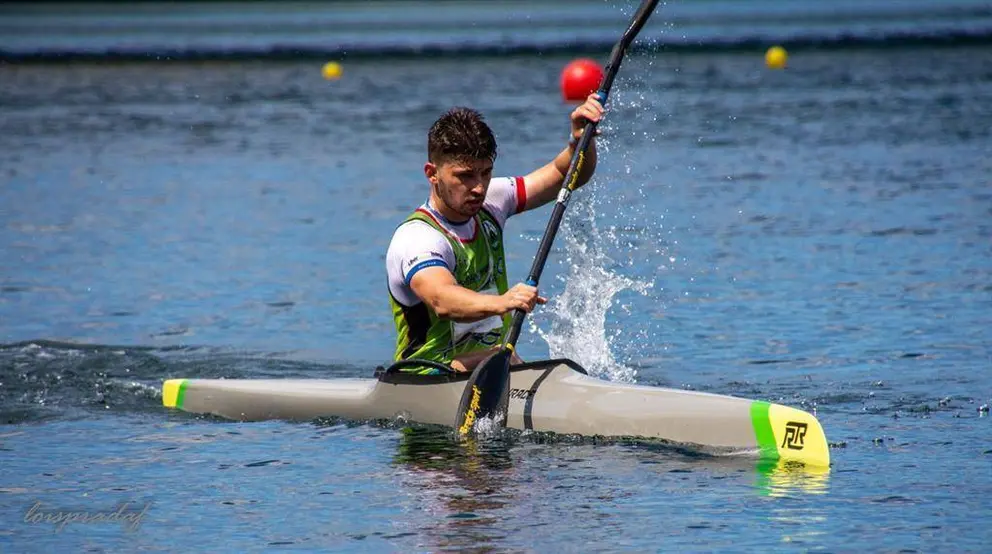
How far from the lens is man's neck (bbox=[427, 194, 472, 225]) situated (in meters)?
8.40

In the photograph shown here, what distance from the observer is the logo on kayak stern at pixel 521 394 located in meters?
8.49

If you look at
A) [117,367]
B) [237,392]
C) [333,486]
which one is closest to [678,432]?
[333,486]

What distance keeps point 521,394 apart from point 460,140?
1380 millimetres

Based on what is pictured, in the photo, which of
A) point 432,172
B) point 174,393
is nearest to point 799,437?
point 432,172

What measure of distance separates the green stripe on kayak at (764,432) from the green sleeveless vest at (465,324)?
164 cm

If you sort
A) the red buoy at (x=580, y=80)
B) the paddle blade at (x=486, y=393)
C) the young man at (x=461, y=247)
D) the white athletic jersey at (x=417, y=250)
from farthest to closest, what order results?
the red buoy at (x=580, y=80) < the paddle blade at (x=486, y=393) < the white athletic jersey at (x=417, y=250) < the young man at (x=461, y=247)

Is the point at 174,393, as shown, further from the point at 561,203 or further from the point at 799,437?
the point at 799,437

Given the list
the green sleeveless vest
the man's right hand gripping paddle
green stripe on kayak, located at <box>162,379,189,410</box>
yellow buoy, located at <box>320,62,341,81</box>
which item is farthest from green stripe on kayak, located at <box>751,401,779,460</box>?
yellow buoy, located at <box>320,62,341,81</box>

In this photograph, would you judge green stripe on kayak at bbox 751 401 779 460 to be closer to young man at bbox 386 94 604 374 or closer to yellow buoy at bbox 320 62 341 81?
young man at bbox 386 94 604 374

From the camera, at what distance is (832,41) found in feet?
154

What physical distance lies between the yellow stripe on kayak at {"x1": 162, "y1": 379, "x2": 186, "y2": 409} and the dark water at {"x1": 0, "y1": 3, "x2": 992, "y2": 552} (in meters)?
0.09

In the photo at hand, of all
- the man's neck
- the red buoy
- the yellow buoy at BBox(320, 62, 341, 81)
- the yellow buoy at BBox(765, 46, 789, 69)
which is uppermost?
the yellow buoy at BBox(765, 46, 789, 69)

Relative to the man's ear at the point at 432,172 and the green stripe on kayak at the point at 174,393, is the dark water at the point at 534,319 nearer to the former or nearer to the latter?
the green stripe on kayak at the point at 174,393

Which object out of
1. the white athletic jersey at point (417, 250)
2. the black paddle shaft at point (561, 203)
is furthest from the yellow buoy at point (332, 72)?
the white athletic jersey at point (417, 250)
